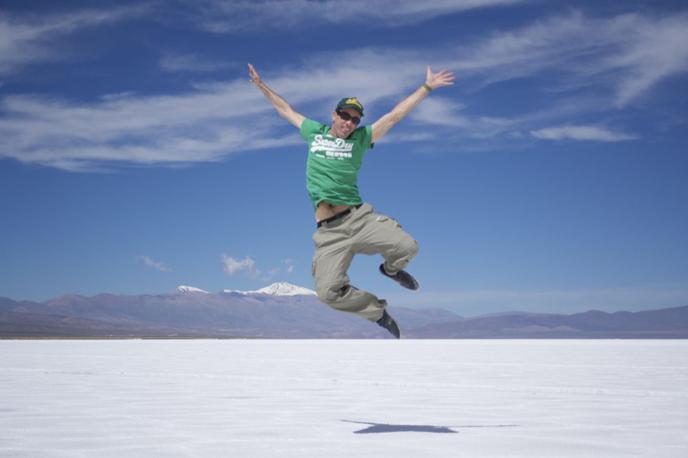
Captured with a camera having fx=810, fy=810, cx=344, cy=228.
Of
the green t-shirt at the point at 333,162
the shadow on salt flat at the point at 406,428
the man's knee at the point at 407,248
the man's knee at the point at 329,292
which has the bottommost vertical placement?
the shadow on salt flat at the point at 406,428

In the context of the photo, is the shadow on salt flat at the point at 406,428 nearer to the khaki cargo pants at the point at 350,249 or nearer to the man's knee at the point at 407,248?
the khaki cargo pants at the point at 350,249

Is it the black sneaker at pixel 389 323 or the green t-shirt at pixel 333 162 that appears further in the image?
the black sneaker at pixel 389 323

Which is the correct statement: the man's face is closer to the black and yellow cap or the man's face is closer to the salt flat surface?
the black and yellow cap

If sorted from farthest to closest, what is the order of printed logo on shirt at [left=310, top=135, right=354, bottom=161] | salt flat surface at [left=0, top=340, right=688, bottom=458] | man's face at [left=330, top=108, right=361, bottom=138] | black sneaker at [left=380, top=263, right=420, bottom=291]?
black sneaker at [left=380, top=263, right=420, bottom=291] → printed logo on shirt at [left=310, top=135, right=354, bottom=161] → man's face at [left=330, top=108, right=361, bottom=138] → salt flat surface at [left=0, top=340, right=688, bottom=458]

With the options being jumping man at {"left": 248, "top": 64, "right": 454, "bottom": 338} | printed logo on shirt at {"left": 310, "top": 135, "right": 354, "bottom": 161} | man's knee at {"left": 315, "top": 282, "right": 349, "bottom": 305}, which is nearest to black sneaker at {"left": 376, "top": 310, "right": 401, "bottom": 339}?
jumping man at {"left": 248, "top": 64, "right": 454, "bottom": 338}

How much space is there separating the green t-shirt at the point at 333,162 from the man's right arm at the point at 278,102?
0.33m

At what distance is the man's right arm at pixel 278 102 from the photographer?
8.32 m

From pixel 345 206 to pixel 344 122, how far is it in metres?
0.86

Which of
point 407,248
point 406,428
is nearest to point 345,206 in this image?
point 407,248

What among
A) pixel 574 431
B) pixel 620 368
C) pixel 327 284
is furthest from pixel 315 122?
pixel 620 368

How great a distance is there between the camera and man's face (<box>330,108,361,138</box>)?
7.68 metres

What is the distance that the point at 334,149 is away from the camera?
A: 307 inches

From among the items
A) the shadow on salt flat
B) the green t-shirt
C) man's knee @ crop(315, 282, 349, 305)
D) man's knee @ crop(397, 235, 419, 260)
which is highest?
the green t-shirt

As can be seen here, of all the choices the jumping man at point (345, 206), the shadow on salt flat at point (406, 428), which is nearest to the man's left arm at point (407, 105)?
the jumping man at point (345, 206)
